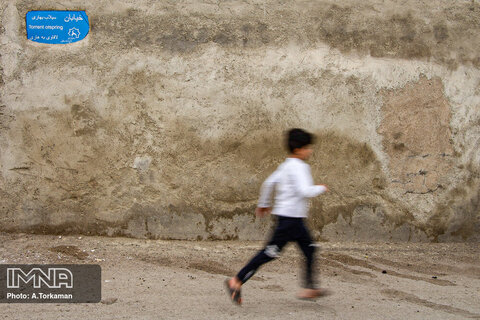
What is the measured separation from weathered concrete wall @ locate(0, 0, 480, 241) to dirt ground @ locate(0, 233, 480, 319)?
0.25 meters

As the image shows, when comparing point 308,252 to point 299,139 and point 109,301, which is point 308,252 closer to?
point 299,139

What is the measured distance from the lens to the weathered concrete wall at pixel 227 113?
5.36 m

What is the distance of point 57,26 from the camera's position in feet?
17.5

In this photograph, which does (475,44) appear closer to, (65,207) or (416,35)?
(416,35)

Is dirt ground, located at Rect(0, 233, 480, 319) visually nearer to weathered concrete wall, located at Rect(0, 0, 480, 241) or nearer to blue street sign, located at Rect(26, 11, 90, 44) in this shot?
weathered concrete wall, located at Rect(0, 0, 480, 241)

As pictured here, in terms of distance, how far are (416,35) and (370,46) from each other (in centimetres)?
57

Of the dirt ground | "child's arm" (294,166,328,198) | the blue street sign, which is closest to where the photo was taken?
"child's arm" (294,166,328,198)

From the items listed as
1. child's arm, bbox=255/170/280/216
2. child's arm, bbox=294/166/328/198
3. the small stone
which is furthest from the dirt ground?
child's arm, bbox=294/166/328/198

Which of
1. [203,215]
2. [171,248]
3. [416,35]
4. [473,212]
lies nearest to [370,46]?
[416,35]

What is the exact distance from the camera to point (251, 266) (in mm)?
3629

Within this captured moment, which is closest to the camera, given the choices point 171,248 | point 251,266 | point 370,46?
point 251,266

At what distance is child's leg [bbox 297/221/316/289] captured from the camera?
363 cm

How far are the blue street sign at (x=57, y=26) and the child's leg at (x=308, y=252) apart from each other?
3.29 metres

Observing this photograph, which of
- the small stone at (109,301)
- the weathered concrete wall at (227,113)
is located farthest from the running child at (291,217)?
the weathered concrete wall at (227,113)
